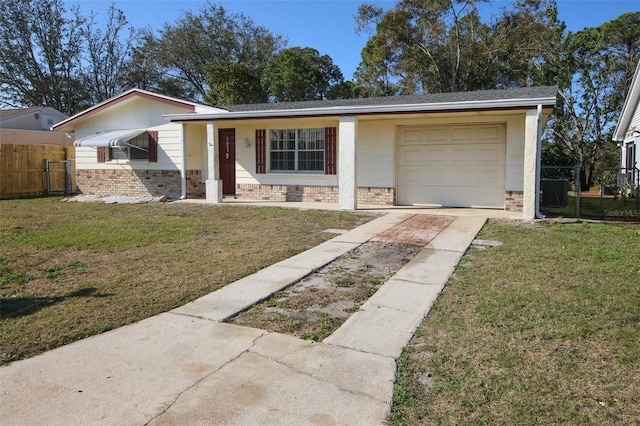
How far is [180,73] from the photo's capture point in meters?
39.8

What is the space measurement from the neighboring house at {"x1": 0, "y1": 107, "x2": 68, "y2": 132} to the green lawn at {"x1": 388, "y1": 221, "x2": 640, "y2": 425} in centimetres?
3074

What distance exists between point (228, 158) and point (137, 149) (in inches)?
143

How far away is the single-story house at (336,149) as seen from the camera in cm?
1212

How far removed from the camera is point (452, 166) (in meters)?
13.3

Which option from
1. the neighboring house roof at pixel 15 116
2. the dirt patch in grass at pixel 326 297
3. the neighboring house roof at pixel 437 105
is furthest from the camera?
the neighboring house roof at pixel 15 116

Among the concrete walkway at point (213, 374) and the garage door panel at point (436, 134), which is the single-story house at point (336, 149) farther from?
the concrete walkway at point (213, 374)

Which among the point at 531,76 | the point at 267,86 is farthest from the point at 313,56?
the point at 531,76

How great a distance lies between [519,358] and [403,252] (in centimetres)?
392

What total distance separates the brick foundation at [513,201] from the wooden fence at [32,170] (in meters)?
17.0

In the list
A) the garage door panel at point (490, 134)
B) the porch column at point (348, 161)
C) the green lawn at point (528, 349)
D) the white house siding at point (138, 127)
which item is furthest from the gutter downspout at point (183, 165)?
the green lawn at point (528, 349)

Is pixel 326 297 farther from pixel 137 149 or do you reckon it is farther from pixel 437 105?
pixel 137 149

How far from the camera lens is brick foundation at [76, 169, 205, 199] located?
1641cm

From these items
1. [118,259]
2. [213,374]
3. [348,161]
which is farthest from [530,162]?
[213,374]

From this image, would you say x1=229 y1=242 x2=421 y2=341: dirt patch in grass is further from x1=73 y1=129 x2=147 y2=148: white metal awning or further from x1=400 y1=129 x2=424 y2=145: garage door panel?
x1=73 y1=129 x2=147 y2=148: white metal awning
